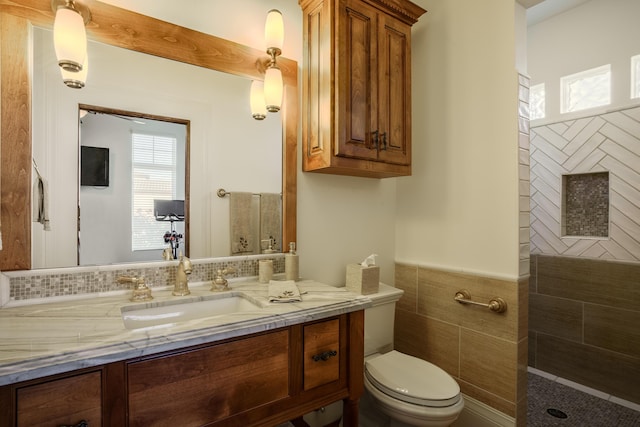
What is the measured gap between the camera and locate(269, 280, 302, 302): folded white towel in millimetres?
1280

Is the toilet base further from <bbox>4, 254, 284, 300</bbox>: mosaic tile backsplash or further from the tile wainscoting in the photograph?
<bbox>4, 254, 284, 300</bbox>: mosaic tile backsplash

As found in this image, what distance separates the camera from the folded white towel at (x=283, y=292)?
1280 millimetres

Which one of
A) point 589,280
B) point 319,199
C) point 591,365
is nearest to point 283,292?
point 319,199

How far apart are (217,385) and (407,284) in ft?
4.94

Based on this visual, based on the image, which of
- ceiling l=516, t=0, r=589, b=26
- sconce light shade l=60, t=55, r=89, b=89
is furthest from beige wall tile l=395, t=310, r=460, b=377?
ceiling l=516, t=0, r=589, b=26

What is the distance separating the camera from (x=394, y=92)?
71.1 inches

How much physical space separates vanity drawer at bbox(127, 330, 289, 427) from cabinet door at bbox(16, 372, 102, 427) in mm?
79

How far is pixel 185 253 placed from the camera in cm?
149

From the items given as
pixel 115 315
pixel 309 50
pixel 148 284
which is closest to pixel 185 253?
pixel 148 284

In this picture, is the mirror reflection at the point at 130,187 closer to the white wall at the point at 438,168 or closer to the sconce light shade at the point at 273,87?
the sconce light shade at the point at 273,87

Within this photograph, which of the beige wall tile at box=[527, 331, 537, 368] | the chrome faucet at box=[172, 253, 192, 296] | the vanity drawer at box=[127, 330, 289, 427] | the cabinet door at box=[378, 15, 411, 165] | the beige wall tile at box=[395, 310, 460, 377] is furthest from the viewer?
the beige wall tile at box=[527, 331, 537, 368]

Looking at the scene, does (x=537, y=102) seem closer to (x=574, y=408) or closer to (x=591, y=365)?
(x=591, y=365)

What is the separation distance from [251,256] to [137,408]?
0.84m

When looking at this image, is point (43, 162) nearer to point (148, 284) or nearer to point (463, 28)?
point (148, 284)
